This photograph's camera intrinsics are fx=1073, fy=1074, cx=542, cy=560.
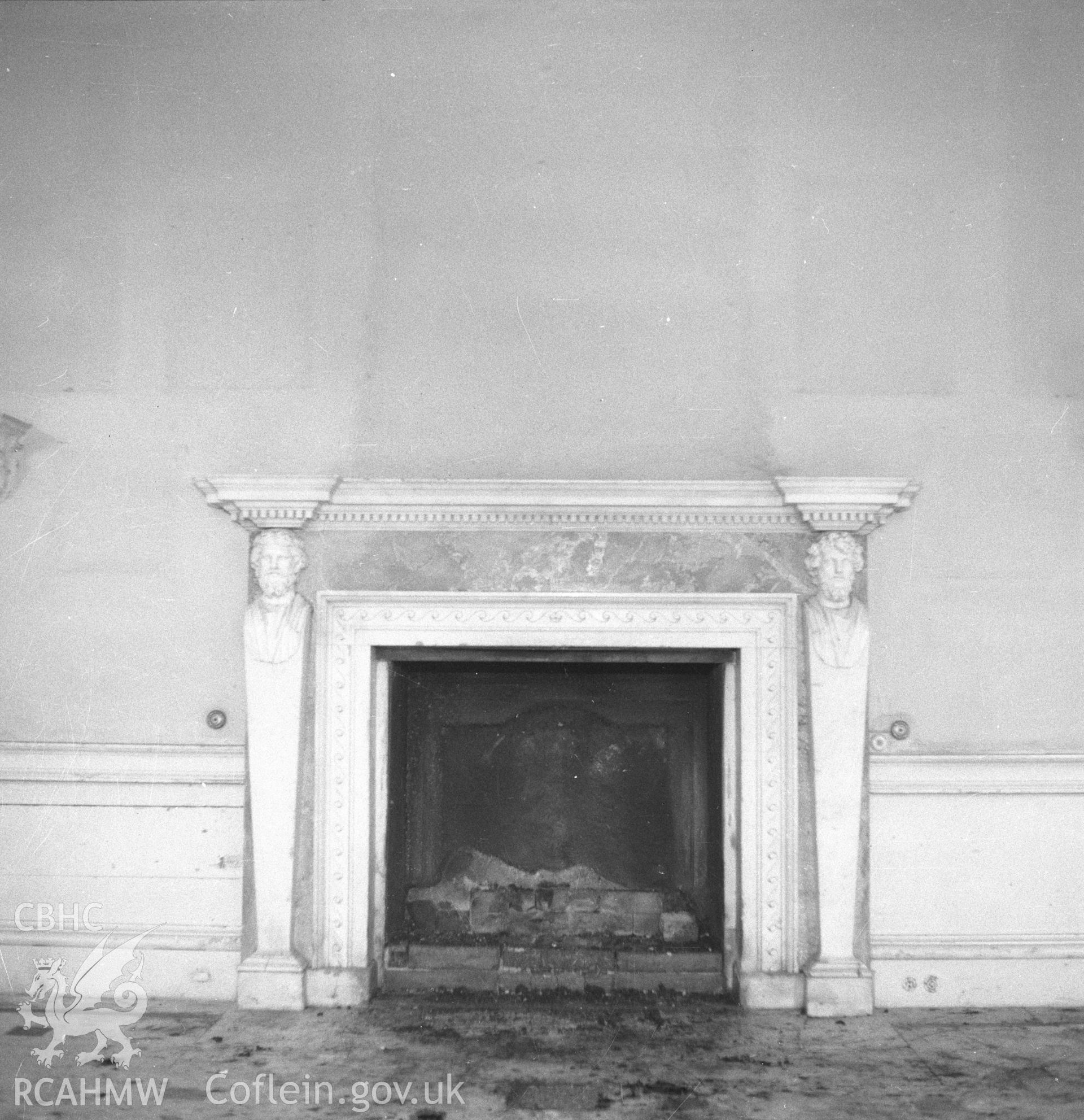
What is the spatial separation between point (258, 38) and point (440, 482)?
5.80ft

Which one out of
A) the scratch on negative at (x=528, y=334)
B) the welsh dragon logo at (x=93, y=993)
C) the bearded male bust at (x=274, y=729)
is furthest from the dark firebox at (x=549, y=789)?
the scratch on negative at (x=528, y=334)

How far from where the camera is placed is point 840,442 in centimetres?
377

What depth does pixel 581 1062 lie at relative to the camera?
3.24 metres

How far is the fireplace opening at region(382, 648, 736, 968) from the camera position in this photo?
4.16 metres

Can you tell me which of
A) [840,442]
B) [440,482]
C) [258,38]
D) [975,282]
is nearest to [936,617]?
[840,442]

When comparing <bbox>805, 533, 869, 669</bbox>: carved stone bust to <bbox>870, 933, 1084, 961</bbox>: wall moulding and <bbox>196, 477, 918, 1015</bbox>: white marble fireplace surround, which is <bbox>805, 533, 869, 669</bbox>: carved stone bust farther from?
<bbox>870, 933, 1084, 961</bbox>: wall moulding

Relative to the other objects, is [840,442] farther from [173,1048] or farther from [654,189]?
[173,1048]

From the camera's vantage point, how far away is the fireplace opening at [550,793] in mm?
4156

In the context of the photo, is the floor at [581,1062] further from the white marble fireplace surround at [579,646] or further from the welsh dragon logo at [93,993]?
the white marble fireplace surround at [579,646]

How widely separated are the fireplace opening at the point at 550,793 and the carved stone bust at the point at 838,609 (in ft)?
1.90

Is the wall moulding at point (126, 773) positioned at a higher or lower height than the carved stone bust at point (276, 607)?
lower

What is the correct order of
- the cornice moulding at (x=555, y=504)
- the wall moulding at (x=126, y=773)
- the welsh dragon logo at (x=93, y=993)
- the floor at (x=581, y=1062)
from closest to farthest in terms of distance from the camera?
the floor at (x=581, y=1062), the welsh dragon logo at (x=93, y=993), the cornice moulding at (x=555, y=504), the wall moulding at (x=126, y=773)

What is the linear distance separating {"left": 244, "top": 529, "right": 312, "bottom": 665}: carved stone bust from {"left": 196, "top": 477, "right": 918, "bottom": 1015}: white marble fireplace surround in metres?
0.01

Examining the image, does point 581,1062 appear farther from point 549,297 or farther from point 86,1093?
point 549,297
